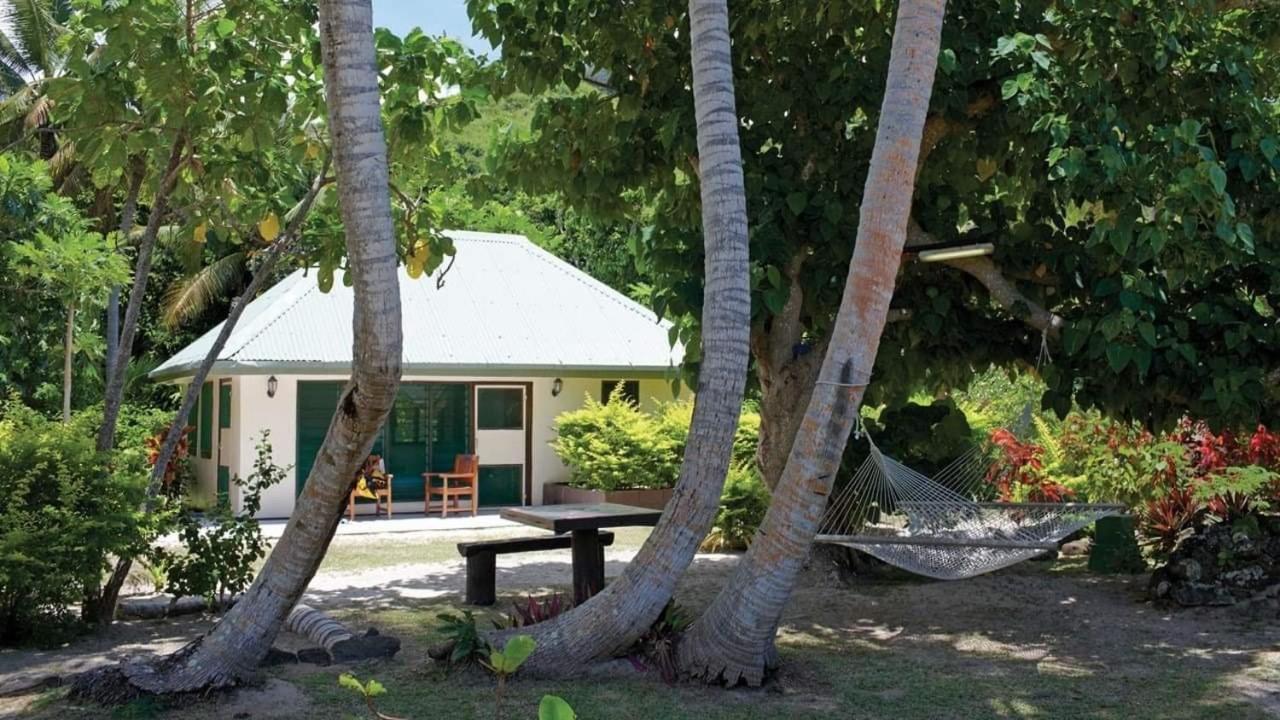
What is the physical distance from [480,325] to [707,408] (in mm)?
12405

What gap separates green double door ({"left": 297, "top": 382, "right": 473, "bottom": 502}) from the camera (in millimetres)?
18219

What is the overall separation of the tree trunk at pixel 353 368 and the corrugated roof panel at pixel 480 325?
33.5ft

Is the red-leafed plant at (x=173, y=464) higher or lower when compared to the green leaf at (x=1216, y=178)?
lower

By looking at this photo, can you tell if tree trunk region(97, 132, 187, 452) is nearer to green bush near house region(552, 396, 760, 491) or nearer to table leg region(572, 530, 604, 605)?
table leg region(572, 530, 604, 605)

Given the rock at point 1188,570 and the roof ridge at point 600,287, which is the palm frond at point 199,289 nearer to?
the roof ridge at point 600,287

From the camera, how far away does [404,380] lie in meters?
18.0

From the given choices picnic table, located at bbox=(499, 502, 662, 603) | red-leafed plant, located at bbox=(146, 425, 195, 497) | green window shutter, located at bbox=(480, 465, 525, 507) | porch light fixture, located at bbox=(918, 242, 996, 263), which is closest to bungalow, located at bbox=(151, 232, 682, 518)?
green window shutter, located at bbox=(480, 465, 525, 507)

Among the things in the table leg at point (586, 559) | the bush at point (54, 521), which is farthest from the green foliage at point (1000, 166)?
the bush at point (54, 521)

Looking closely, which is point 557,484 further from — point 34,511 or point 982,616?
point 34,511

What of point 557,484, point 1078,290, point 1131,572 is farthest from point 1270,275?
point 557,484

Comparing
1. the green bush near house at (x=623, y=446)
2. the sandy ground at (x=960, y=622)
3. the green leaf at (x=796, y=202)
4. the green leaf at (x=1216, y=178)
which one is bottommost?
the sandy ground at (x=960, y=622)

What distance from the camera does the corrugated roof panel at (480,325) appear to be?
662 inches

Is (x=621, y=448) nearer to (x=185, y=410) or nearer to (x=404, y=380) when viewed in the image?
(x=404, y=380)

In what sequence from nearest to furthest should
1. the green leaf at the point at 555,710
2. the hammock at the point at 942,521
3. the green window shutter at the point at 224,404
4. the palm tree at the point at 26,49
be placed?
the green leaf at the point at 555,710 → the hammock at the point at 942,521 → the green window shutter at the point at 224,404 → the palm tree at the point at 26,49
